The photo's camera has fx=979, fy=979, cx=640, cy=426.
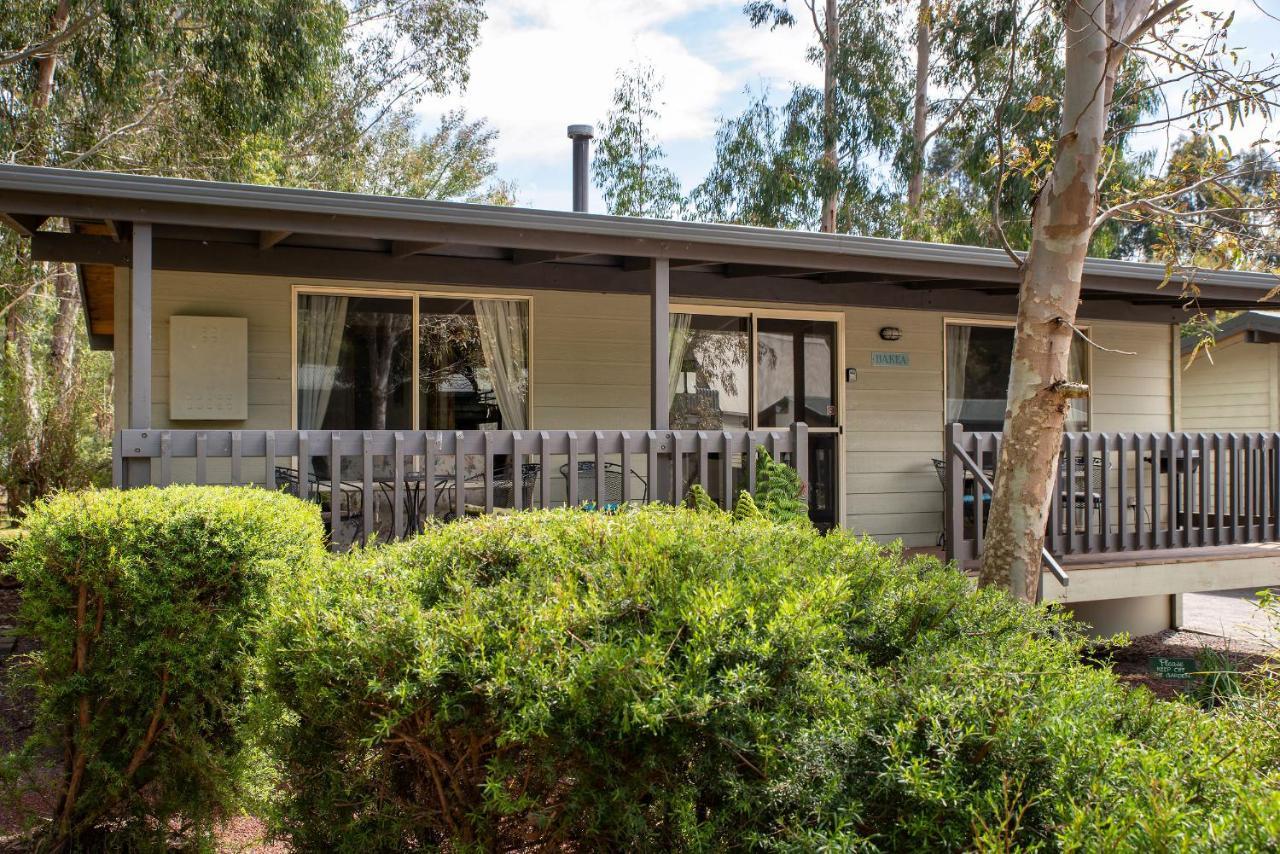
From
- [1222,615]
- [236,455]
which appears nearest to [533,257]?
[236,455]

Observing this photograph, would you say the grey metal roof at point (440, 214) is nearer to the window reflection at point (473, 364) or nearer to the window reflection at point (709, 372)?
the window reflection at point (709, 372)

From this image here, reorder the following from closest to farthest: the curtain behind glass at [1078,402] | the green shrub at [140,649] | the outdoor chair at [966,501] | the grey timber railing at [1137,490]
Answer: 1. the green shrub at [140,649]
2. the grey timber railing at [1137,490]
3. the outdoor chair at [966,501]
4. the curtain behind glass at [1078,402]

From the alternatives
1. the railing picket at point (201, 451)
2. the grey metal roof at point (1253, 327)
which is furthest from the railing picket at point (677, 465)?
the grey metal roof at point (1253, 327)

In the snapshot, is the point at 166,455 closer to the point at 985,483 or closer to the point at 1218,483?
the point at 985,483

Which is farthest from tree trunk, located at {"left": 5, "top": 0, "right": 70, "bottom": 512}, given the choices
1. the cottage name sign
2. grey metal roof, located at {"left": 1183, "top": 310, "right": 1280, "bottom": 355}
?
grey metal roof, located at {"left": 1183, "top": 310, "right": 1280, "bottom": 355}

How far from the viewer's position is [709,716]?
1.84 meters

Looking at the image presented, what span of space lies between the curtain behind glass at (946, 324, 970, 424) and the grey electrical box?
636cm

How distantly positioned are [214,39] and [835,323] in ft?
30.1

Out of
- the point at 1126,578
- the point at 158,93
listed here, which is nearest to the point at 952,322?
the point at 1126,578

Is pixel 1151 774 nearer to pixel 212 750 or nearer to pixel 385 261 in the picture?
pixel 212 750

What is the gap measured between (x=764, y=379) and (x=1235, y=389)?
31.2 ft

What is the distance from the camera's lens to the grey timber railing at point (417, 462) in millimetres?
5227

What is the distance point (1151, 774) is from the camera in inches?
61.2

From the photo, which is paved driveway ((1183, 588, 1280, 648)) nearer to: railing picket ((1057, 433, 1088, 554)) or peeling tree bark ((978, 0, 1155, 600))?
railing picket ((1057, 433, 1088, 554))
